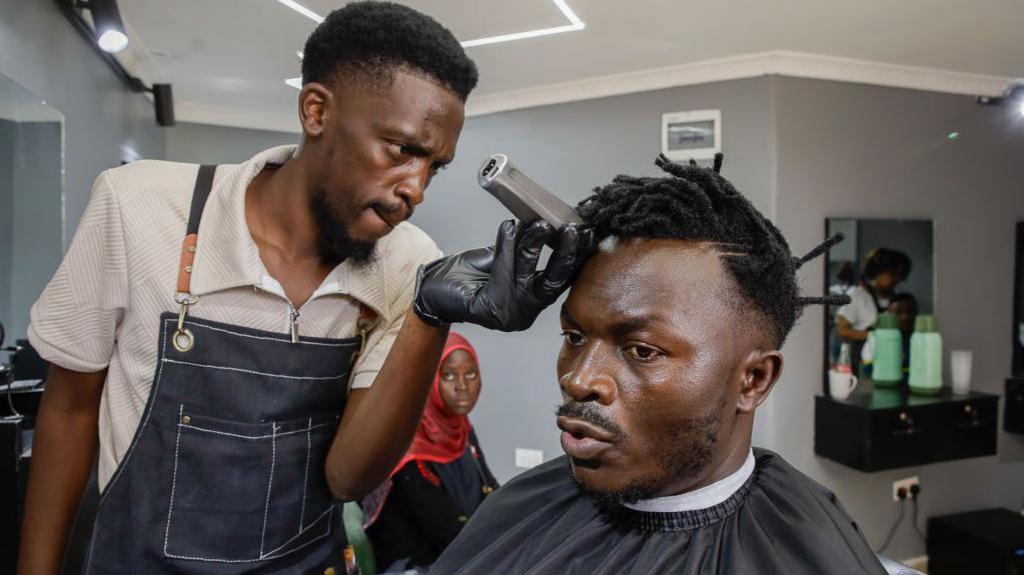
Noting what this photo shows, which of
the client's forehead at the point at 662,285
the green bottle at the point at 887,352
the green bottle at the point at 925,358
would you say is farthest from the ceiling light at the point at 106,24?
the green bottle at the point at 925,358

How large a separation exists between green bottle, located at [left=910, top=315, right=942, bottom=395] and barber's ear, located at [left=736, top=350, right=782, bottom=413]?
2986 millimetres

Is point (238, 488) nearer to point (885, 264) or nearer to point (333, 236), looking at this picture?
point (333, 236)

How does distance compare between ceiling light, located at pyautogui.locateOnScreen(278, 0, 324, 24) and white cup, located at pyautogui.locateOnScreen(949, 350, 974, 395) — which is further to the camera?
white cup, located at pyautogui.locateOnScreen(949, 350, 974, 395)

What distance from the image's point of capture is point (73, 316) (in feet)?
3.40

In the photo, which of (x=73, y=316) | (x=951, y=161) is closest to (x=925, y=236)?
(x=951, y=161)

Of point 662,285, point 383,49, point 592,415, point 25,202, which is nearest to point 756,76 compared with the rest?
point 383,49

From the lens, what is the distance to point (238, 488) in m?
1.07

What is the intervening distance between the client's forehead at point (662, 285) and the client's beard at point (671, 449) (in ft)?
0.41

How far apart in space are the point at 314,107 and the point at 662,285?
2.12 ft

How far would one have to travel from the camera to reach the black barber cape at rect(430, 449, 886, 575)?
0.84 meters

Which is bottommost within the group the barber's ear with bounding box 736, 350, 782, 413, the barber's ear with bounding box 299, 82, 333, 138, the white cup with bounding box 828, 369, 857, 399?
the white cup with bounding box 828, 369, 857, 399

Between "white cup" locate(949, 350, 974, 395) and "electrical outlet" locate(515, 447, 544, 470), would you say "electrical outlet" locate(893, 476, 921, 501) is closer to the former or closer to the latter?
"white cup" locate(949, 350, 974, 395)

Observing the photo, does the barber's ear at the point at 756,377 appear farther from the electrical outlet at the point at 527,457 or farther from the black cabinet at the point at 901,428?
the electrical outlet at the point at 527,457

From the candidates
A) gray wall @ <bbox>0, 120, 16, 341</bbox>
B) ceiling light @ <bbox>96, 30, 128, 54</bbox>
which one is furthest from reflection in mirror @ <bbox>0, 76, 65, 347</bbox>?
ceiling light @ <bbox>96, 30, 128, 54</bbox>
